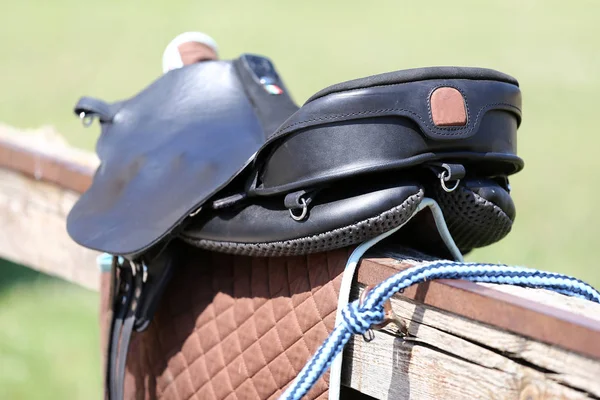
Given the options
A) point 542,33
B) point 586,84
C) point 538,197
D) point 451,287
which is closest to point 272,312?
point 451,287

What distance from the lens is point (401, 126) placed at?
79cm

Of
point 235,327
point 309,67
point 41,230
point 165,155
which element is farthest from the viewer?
point 309,67

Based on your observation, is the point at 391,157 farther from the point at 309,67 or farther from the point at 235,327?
the point at 309,67

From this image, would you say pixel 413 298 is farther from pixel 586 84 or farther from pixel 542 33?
pixel 542 33

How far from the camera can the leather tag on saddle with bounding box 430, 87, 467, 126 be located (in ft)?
2.55

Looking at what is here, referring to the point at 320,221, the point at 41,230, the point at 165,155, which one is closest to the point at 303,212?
the point at 320,221

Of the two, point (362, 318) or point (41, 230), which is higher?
point (362, 318)

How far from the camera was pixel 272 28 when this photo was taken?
14.7 ft

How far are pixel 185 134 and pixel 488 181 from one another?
510mm

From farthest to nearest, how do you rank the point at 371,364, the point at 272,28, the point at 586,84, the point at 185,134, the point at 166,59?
the point at 272,28 → the point at 586,84 → the point at 166,59 → the point at 185,134 → the point at 371,364

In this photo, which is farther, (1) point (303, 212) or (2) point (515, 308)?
(1) point (303, 212)

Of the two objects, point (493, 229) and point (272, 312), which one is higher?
point (493, 229)

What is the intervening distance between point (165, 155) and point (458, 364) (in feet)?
1.93

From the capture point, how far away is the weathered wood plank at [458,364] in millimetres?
640
